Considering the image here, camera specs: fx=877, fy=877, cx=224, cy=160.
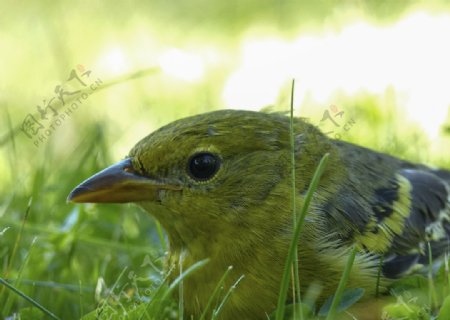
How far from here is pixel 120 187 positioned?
3053mm

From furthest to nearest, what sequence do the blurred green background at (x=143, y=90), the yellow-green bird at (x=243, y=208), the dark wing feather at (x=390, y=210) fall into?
the blurred green background at (x=143, y=90), the dark wing feather at (x=390, y=210), the yellow-green bird at (x=243, y=208)

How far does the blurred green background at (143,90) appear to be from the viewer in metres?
3.79

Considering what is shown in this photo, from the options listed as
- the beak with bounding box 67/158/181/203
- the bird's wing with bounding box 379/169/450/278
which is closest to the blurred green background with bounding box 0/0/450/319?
the beak with bounding box 67/158/181/203

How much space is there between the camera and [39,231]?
390 centimetres

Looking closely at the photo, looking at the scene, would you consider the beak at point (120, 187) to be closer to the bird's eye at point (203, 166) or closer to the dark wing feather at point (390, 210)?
the bird's eye at point (203, 166)

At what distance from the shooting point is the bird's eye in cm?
305

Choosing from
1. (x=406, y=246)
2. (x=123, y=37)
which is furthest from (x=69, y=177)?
(x=123, y=37)

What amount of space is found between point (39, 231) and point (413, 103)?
10.1 ft

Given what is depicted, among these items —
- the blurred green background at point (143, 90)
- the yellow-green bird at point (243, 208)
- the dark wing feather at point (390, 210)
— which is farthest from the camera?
the blurred green background at point (143, 90)

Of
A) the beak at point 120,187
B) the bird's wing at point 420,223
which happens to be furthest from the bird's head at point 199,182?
the bird's wing at point 420,223

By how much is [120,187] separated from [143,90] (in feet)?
12.3

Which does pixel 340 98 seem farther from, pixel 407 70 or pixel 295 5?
pixel 295 5

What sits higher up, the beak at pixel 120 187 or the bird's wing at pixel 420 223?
the beak at pixel 120 187

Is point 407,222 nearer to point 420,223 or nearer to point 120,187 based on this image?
point 420,223
